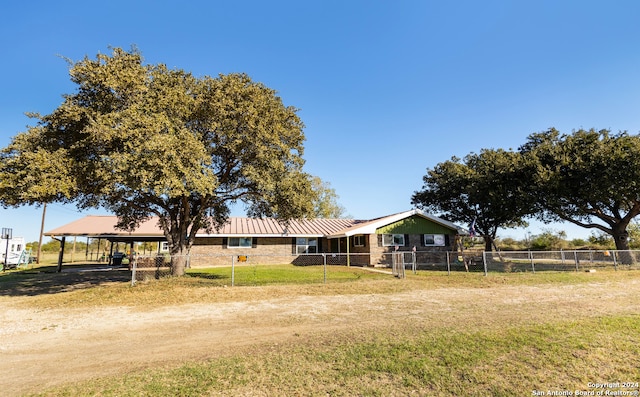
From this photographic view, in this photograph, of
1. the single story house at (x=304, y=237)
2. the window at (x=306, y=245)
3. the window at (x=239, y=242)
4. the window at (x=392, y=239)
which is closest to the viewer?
the single story house at (x=304, y=237)

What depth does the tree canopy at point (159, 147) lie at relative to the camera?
1156cm

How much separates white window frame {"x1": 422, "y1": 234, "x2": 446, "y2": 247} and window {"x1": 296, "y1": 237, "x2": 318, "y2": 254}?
9.85m

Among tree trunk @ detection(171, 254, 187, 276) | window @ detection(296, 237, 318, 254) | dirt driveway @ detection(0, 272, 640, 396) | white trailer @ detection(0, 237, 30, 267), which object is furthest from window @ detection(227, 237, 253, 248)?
white trailer @ detection(0, 237, 30, 267)

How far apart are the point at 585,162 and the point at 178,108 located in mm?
24575

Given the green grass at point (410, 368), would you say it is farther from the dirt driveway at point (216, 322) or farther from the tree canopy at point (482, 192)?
the tree canopy at point (482, 192)

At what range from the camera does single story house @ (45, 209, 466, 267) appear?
26125 mm

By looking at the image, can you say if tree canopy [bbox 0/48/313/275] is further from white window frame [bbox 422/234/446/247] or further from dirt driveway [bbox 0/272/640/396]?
white window frame [bbox 422/234/446/247]

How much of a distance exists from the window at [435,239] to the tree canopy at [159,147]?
577 inches

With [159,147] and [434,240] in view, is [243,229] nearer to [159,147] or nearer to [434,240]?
[434,240]

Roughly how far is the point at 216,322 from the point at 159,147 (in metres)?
6.63

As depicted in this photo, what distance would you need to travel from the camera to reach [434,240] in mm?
27641

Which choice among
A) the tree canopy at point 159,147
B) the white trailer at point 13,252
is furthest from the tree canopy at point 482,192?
the white trailer at point 13,252

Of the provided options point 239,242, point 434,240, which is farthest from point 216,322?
point 434,240

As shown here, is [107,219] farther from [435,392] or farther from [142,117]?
[435,392]
